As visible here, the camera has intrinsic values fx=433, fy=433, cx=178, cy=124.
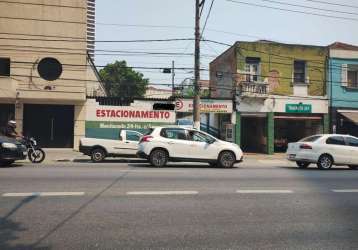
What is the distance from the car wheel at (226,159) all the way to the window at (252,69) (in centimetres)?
1266

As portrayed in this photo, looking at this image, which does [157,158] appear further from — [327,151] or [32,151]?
[327,151]

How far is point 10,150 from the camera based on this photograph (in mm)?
15344

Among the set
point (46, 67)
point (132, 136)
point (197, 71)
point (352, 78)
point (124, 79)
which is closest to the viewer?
point (132, 136)

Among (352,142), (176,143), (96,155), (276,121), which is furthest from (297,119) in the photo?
(96,155)

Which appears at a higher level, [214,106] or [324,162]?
[214,106]

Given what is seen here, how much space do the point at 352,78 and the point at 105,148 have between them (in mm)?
19109

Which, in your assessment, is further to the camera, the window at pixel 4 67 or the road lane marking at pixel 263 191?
the window at pixel 4 67

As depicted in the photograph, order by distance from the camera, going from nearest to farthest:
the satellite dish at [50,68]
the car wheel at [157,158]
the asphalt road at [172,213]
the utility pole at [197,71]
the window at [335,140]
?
the asphalt road at [172,213] → the car wheel at [157,158] → the window at [335,140] → the utility pole at [197,71] → the satellite dish at [50,68]

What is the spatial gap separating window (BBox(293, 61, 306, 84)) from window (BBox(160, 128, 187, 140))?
15.1m

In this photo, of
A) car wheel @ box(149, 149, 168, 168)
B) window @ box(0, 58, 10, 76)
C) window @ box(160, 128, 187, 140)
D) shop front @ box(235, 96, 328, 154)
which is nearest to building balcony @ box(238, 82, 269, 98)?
shop front @ box(235, 96, 328, 154)

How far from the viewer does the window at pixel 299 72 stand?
29.6 meters

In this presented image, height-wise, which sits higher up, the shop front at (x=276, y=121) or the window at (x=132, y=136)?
the shop front at (x=276, y=121)

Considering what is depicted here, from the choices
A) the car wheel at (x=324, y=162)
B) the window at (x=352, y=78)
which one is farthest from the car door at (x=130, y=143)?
the window at (x=352, y=78)

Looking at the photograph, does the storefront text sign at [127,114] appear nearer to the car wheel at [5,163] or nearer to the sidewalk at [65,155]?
the sidewalk at [65,155]
